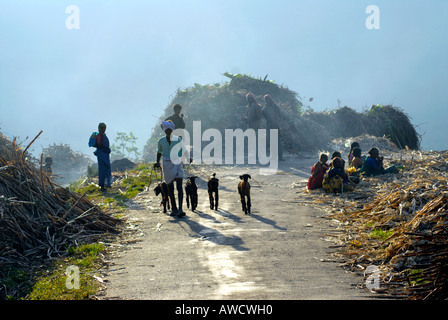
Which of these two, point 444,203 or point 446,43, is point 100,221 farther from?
point 446,43

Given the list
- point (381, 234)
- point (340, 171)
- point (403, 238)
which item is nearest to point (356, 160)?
point (340, 171)

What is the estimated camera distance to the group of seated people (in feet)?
40.7

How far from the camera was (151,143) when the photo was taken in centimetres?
3272

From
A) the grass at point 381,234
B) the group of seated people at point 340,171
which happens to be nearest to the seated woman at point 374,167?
the group of seated people at point 340,171

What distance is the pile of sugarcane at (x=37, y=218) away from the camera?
8.02 m

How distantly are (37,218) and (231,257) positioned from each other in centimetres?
366

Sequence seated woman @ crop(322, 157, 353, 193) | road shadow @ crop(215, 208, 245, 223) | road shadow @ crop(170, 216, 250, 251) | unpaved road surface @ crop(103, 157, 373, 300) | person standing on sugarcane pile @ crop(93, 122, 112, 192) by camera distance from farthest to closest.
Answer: person standing on sugarcane pile @ crop(93, 122, 112, 192) < seated woman @ crop(322, 157, 353, 193) < road shadow @ crop(215, 208, 245, 223) < road shadow @ crop(170, 216, 250, 251) < unpaved road surface @ crop(103, 157, 373, 300)

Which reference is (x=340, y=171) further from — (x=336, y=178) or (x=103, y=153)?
(x=103, y=153)

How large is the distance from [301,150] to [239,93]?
552cm

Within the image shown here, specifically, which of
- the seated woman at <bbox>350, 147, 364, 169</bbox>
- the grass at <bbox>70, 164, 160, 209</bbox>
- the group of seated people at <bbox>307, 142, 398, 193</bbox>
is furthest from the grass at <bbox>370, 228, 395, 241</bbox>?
the seated woman at <bbox>350, 147, 364, 169</bbox>

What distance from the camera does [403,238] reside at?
653cm

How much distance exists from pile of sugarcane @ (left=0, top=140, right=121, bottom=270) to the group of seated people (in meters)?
5.33

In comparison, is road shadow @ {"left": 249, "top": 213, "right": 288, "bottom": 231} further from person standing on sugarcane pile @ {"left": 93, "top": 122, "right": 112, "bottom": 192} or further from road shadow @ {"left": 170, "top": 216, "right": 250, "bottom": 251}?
person standing on sugarcane pile @ {"left": 93, "top": 122, "right": 112, "bottom": 192}
